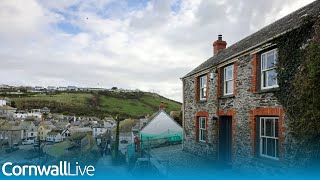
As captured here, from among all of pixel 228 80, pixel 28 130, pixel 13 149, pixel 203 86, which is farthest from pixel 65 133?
pixel 228 80

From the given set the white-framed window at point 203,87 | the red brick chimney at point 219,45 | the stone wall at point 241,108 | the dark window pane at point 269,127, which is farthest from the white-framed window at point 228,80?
the red brick chimney at point 219,45

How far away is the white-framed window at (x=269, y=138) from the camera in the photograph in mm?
11633

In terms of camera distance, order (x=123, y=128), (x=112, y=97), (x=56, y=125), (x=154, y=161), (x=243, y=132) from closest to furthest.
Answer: (x=243, y=132), (x=154, y=161), (x=123, y=128), (x=56, y=125), (x=112, y=97)

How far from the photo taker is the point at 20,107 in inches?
3199

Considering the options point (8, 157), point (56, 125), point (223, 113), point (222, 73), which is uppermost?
point (222, 73)

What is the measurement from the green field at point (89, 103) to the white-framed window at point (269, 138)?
6237 cm

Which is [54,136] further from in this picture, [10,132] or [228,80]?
[228,80]

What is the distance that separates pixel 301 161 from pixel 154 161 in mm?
9490

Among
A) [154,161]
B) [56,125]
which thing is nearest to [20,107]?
[56,125]

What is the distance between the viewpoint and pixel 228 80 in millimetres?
15508

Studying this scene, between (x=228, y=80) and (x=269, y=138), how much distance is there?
4.12 m

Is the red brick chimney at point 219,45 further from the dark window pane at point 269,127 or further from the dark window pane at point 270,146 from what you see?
the dark window pane at point 270,146

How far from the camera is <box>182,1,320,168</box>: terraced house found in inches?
462

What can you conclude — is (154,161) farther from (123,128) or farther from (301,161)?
(123,128)
